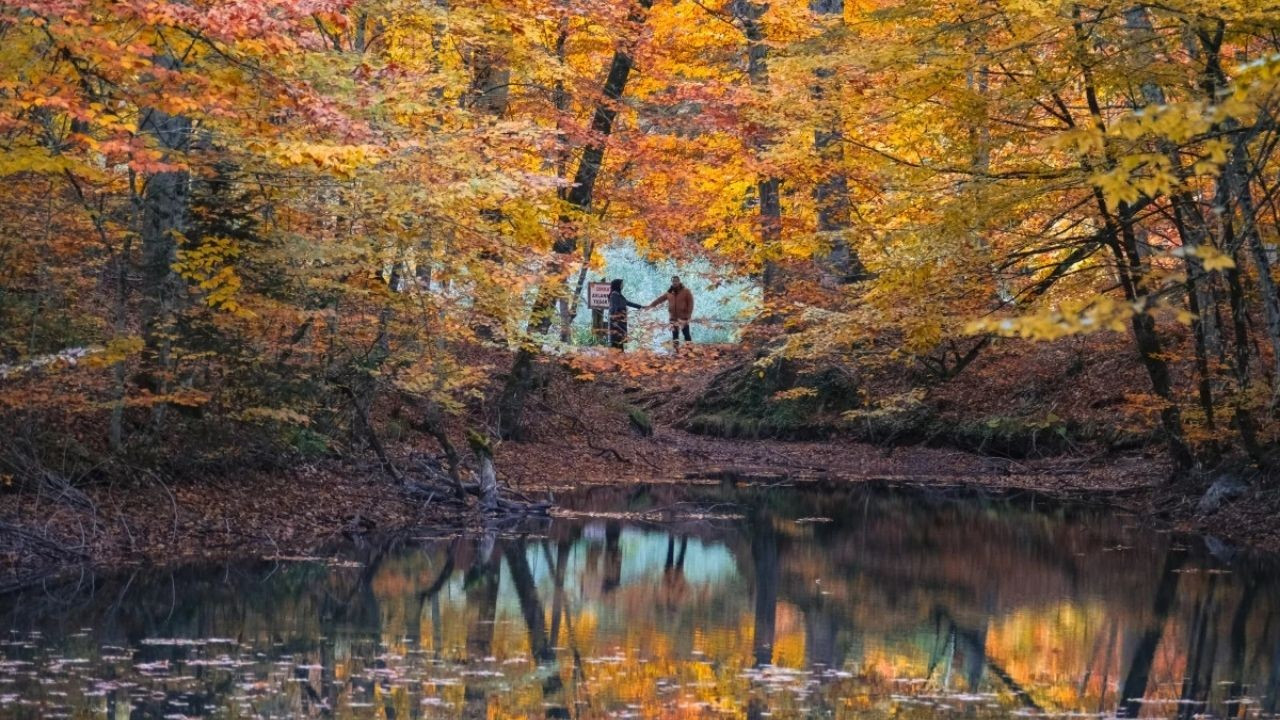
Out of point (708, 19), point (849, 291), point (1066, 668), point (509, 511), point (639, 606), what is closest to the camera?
point (1066, 668)

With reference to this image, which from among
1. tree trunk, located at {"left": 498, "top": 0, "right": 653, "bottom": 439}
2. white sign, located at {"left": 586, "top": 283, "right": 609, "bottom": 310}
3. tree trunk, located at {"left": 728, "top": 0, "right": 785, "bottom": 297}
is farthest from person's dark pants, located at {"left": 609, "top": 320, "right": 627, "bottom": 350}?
tree trunk, located at {"left": 498, "top": 0, "right": 653, "bottom": 439}

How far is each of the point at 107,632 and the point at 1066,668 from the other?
5.69 m

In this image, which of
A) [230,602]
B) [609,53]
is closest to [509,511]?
[230,602]

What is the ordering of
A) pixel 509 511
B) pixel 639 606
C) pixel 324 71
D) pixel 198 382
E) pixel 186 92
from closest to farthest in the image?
pixel 186 92 → pixel 639 606 → pixel 324 71 → pixel 198 382 → pixel 509 511

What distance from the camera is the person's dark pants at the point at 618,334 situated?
21922 mm

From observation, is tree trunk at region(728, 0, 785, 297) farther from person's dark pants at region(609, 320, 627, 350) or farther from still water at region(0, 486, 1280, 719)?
still water at region(0, 486, 1280, 719)

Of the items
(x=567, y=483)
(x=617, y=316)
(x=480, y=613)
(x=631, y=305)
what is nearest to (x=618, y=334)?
(x=631, y=305)

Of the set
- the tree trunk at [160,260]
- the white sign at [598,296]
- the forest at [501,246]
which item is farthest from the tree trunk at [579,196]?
the tree trunk at [160,260]

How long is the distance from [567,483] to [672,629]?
8.18 metres

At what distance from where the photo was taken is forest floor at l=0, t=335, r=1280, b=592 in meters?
11.1

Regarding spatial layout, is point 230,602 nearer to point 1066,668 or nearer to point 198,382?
point 198,382

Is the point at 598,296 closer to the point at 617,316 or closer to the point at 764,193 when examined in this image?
the point at 617,316

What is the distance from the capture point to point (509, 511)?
14594mm

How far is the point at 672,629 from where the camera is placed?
9445 millimetres
